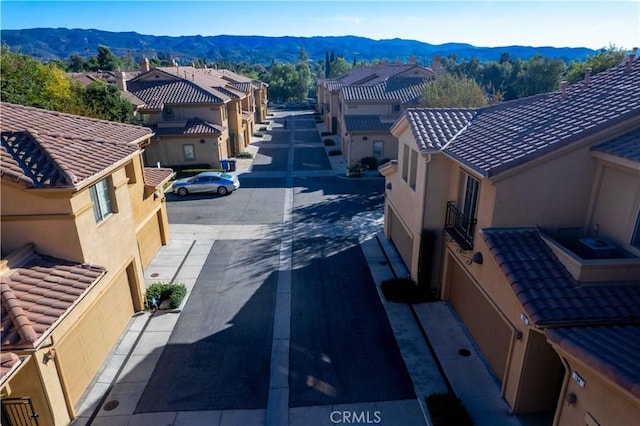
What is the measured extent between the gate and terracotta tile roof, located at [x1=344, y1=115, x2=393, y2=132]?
92.8ft

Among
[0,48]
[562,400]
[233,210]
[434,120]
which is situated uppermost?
[0,48]

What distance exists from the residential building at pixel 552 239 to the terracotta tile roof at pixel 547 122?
0.04 metres

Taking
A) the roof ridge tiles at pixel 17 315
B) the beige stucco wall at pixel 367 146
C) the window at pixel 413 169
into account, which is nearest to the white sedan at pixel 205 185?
the beige stucco wall at pixel 367 146

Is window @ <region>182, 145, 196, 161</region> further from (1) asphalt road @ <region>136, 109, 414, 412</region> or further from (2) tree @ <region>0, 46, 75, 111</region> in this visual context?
(1) asphalt road @ <region>136, 109, 414, 412</region>

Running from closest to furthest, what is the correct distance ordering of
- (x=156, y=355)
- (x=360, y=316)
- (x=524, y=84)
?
(x=156, y=355), (x=360, y=316), (x=524, y=84)

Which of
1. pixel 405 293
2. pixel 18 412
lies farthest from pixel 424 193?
pixel 18 412

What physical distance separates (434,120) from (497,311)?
293 inches

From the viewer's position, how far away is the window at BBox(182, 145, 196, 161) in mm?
33562

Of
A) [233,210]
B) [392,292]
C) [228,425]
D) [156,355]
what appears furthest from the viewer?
[233,210]

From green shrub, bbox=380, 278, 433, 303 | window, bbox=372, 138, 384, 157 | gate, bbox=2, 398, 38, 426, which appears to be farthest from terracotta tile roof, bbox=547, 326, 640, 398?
window, bbox=372, 138, 384, 157

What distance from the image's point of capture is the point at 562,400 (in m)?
7.67

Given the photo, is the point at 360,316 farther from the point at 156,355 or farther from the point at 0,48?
the point at 0,48

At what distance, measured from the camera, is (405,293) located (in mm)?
13945

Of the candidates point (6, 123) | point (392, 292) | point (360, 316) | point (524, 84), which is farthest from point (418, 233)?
point (524, 84)
